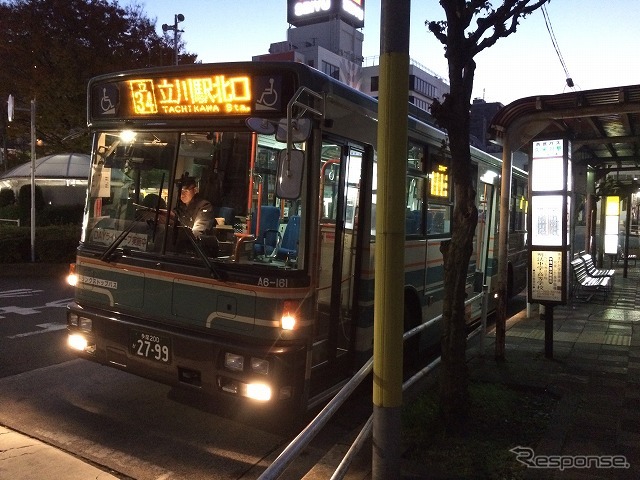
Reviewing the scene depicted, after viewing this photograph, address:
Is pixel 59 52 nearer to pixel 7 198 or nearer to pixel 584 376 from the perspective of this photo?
pixel 7 198

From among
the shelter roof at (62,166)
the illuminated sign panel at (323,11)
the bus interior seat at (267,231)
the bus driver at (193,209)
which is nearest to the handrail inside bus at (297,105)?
the bus interior seat at (267,231)

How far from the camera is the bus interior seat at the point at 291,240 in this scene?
4863 millimetres

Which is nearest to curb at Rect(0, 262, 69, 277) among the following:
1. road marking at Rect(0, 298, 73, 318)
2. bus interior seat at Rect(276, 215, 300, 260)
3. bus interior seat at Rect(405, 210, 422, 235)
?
road marking at Rect(0, 298, 73, 318)

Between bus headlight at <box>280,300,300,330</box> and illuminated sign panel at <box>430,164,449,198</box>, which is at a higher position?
illuminated sign panel at <box>430,164,449,198</box>

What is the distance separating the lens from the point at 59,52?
66.1 feet

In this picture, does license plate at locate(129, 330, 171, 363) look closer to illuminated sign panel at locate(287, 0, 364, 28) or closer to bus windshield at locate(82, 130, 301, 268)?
bus windshield at locate(82, 130, 301, 268)

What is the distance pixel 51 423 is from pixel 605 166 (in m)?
14.4

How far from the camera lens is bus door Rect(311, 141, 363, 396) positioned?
5223 millimetres

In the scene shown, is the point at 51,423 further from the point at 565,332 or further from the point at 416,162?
the point at 565,332

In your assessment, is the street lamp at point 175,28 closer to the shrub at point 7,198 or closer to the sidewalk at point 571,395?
the shrub at point 7,198

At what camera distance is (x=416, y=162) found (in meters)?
6.86

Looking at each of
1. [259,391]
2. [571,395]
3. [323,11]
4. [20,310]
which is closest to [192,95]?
[259,391]

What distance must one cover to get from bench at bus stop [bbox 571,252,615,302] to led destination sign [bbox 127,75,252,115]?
10.0 meters

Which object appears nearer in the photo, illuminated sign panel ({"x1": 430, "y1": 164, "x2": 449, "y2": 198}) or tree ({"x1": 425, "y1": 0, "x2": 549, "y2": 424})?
tree ({"x1": 425, "y1": 0, "x2": 549, "y2": 424})
